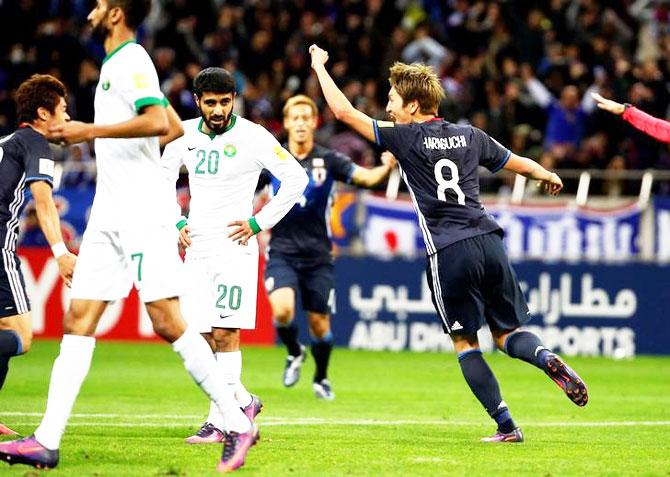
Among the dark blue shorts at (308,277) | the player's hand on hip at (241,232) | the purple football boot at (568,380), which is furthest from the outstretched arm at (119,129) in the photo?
the dark blue shorts at (308,277)

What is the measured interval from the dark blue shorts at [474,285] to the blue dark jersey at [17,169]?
9.15 feet

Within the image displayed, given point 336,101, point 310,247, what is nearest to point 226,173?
point 336,101

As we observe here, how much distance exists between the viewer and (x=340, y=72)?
23016 millimetres

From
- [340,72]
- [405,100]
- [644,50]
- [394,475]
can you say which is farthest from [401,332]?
[394,475]

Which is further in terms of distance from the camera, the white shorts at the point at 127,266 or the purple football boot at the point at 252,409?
the purple football boot at the point at 252,409

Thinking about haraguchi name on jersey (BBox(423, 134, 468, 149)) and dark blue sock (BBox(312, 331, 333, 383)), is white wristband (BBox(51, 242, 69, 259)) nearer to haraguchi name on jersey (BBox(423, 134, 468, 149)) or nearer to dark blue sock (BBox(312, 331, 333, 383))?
haraguchi name on jersey (BBox(423, 134, 468, 149))

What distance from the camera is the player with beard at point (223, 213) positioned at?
9.23m

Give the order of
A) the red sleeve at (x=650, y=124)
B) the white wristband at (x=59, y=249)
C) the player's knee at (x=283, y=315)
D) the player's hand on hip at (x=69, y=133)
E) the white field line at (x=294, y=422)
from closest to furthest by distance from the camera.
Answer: the player's hand on hip at (x=69, y=133) < the white wristband at (x=59, y=249) < the red sleeve at (x=650, y=124) < the white field line at (x=294, y=422) < the player's knee at (x=283, y=315)

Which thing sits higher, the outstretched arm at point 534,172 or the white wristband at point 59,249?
the outstretched arm at point 534,172

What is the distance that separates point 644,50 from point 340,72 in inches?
241

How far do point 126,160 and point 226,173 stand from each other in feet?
5.71

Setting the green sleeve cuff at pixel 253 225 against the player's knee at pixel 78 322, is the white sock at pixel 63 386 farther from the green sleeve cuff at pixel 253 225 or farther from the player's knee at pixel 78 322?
the green sleeve cuff at pixel 253 225

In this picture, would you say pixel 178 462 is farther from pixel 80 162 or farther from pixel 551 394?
pixel 80 162

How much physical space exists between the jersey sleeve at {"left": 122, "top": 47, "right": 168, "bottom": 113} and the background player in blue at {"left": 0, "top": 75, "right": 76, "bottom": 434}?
1.21 m
